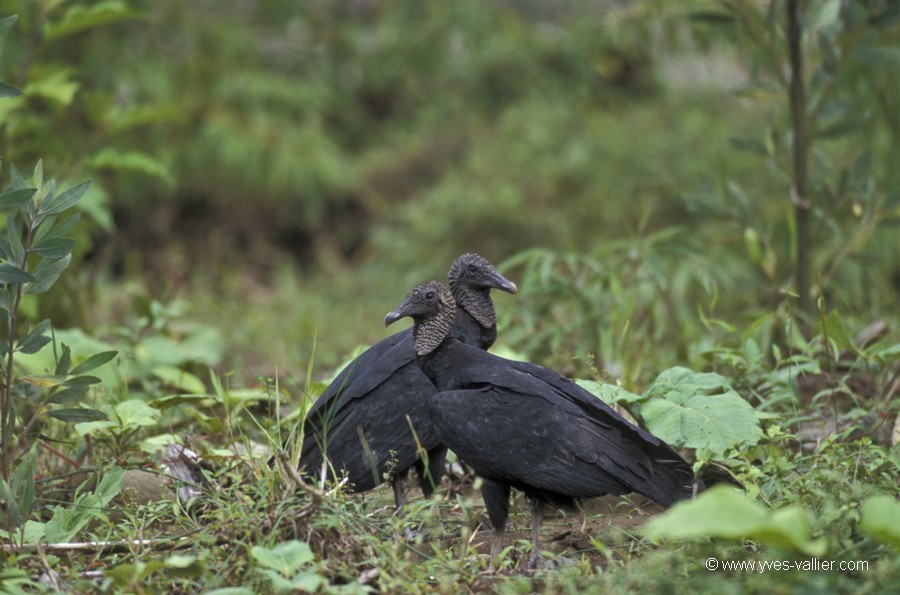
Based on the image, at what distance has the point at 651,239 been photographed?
491cm

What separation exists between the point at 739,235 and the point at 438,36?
556 cm

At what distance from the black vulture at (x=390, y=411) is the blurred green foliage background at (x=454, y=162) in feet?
2.33

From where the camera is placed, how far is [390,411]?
328cm

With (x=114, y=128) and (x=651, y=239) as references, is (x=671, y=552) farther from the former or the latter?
(x=114, y=128)

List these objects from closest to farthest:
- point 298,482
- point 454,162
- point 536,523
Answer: point 298,482 → point 536,523 → point 454,162

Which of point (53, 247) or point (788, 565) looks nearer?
point (788, 565)

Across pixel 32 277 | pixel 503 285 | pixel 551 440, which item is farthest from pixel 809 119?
pixel 32 277

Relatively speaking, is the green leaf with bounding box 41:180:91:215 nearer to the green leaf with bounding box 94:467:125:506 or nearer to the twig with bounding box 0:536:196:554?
the green leaf with bounding box 94:467:125:506

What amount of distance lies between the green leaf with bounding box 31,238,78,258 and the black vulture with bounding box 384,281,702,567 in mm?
1148

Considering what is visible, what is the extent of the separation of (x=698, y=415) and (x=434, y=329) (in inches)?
33.6

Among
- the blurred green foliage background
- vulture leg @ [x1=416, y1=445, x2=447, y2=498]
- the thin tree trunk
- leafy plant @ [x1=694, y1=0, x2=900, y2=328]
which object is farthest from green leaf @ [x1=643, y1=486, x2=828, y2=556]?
the thin tree trunk

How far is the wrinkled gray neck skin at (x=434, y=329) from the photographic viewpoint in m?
3.19

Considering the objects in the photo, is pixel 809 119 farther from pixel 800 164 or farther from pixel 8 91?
pixel 8 91

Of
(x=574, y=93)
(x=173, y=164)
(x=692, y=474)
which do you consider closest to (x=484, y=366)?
(x=692, y=474)
